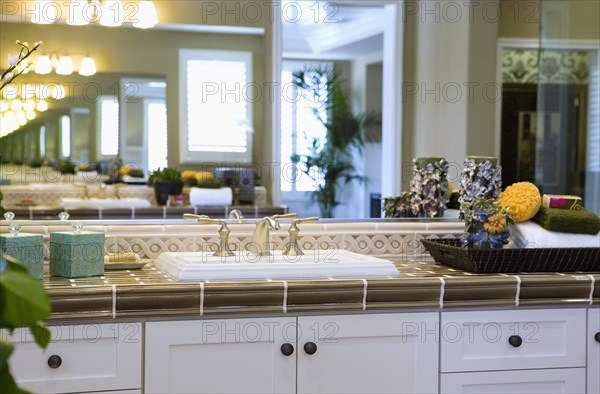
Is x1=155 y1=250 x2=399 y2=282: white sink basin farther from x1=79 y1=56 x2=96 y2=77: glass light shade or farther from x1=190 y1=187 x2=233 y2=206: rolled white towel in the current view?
x1=79 y1=56 x2=96 y2=77: glass light shade

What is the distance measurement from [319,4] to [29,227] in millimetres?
1061

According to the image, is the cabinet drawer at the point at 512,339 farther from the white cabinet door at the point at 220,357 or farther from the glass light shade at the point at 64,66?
the glass light shade at the point at 64,66

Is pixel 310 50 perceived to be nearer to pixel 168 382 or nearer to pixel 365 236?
pixel 365 236

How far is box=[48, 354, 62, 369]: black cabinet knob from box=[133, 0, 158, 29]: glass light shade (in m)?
1.04

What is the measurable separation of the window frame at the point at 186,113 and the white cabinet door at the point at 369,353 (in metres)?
0.69

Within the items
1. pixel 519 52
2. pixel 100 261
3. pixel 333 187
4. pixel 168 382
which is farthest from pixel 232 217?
pixel 519 52

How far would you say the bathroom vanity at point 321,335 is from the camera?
5.67ft

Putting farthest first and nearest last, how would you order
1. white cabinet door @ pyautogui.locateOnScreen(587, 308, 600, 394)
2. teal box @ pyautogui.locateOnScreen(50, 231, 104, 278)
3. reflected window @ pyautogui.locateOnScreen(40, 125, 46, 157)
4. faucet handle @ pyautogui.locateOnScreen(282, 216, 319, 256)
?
reflected window @ pyautogui.locateOnScreen(40, 125, 46, 157) → faucet handle @ pyautogui.locateOnScreen(282, 216, 319, 256) → white cabinet door @ pyautogui.locateOnScreen(587, 308, 600, 394) → teal box @ pyautogui.locateOnScreen(50, 231, 104, 278)

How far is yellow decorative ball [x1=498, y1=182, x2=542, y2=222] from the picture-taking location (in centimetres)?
232

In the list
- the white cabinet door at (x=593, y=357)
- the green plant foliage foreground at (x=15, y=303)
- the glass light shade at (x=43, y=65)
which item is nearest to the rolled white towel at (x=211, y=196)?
the glass light shade at (x=43, y=65)

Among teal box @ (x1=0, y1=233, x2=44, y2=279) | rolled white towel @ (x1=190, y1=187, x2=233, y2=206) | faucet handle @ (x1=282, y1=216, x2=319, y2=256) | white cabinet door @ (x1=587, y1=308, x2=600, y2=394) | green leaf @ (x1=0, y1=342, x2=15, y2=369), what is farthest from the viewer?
rolled white towel @ (x1=190, y1=187, x2=233, y2=206)

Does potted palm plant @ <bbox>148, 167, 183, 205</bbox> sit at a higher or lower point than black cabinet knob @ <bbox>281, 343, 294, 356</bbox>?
higher

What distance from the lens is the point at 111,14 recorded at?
230 centimetres

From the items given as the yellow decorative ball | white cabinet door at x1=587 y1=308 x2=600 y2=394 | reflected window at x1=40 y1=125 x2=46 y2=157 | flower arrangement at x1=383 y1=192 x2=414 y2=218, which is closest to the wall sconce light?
reflected window at x1=40 y1=125 x2=46 y2=157
